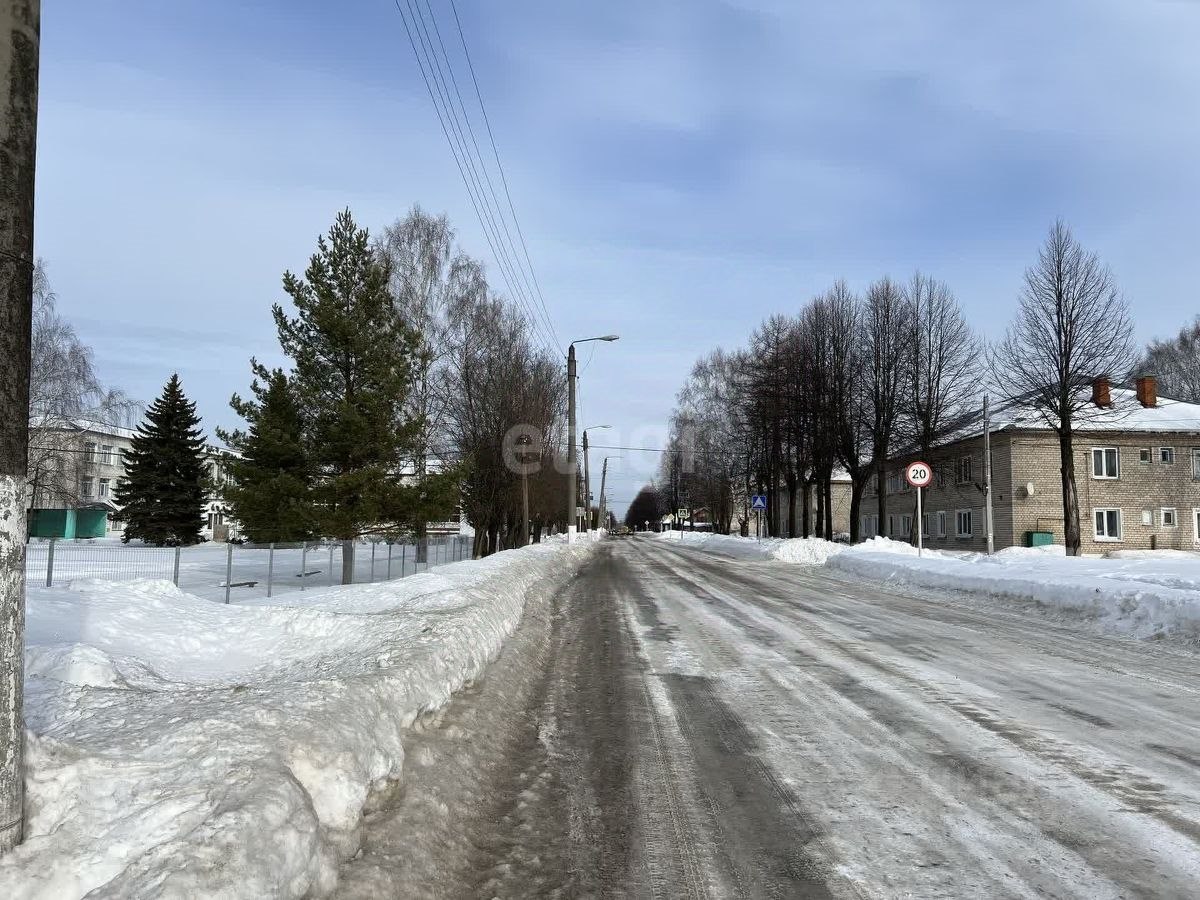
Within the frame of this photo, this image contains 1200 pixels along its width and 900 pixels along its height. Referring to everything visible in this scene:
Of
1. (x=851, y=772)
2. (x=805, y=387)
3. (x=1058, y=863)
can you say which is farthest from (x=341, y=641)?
(x=805, y=387)

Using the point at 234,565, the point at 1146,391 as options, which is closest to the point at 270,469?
the point at 234,565

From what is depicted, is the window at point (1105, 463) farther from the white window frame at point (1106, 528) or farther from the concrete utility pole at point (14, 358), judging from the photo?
the concrete utility pole at point (14, 358)

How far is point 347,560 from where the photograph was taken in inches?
763

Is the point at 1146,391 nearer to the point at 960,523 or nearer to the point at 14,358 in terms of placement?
the point at 960,523

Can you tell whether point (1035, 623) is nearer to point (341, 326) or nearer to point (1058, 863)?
point (1058, 863)

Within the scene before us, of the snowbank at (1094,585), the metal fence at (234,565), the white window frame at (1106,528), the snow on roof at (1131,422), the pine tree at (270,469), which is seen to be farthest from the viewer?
the white window frame at (1106,528)

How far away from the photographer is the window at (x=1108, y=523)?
128ft

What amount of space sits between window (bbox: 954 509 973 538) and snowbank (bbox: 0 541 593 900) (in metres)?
40.1

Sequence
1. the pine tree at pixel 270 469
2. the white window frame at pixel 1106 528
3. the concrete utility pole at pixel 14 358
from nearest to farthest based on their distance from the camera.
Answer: the concrete utility pole at pixel 14 358
the pine tree at pixel 270 469
the white window frame at pixel 1106 528

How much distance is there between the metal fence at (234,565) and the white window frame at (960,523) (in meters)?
29.1

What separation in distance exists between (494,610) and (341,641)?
274 cm

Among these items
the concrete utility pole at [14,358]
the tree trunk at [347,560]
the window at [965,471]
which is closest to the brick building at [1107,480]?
the window at [965,471]

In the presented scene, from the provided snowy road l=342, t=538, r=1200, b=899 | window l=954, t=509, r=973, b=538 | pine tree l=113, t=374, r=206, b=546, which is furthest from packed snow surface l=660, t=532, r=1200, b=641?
pine tree l=113, t=374, r=206, b=546

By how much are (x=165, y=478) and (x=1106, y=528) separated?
50.5m
